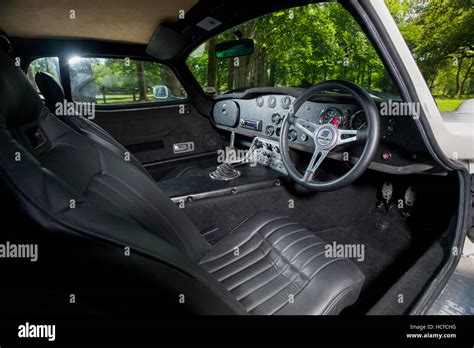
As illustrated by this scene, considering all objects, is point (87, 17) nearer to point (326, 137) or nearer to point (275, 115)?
point (275, 115)

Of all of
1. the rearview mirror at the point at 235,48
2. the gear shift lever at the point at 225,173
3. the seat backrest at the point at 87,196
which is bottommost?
the gear shift lever at the point at 225,173

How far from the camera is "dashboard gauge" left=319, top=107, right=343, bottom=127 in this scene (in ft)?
5.41

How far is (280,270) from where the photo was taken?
117 cm

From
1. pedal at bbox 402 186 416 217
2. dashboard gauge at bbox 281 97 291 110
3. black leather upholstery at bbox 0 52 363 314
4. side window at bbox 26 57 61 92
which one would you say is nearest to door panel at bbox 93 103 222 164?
side window at bbox 26 57 61 92

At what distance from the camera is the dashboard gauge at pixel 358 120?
154cm

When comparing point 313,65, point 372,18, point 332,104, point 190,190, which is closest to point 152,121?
point 190,190

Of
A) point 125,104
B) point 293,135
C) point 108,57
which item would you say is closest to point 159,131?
point 125,104

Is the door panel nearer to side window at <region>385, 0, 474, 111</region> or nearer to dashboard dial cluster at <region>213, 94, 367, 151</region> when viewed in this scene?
dashboard dial cluster at <region>213, 94, 367, 151</region>

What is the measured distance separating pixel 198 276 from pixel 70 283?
0.22 meters

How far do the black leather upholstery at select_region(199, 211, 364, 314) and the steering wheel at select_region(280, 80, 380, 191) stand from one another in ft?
0.99

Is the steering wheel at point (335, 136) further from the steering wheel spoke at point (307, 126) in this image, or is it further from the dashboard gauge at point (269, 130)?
the dashboard gauge at point (269, 130)

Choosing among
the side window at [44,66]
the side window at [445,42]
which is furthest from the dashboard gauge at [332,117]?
the side window at [44,66]

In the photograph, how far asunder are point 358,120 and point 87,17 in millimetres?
1977

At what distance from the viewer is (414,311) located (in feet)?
2.73
